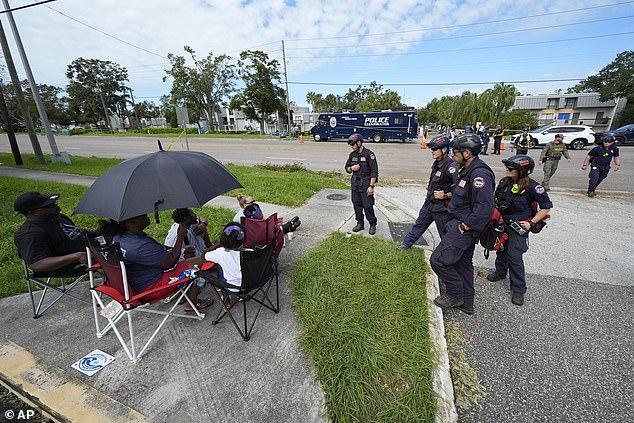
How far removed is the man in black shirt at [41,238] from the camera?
2.69 meters

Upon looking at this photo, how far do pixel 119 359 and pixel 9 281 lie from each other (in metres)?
2.53

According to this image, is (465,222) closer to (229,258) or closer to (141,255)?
(229,258)

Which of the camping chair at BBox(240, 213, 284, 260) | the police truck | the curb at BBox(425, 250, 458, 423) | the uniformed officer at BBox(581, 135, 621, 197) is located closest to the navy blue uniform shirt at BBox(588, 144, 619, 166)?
the uniformed officer at BBox(581, 135, 621, 197)

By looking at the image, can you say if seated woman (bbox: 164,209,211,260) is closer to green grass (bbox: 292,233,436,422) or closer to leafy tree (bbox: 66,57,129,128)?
green grass (bbox: 292,233,436,422)

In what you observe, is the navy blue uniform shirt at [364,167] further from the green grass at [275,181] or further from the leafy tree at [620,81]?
the leafy tree at [620,81]

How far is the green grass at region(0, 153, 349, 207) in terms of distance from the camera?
23.4 ft

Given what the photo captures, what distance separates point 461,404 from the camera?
81.7 inches

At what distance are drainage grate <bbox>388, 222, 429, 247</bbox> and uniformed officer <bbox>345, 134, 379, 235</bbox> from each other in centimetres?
39

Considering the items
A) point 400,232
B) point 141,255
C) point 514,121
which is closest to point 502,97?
point 514,121

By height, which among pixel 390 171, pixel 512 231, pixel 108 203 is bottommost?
pixel 390 171

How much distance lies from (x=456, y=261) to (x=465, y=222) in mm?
413

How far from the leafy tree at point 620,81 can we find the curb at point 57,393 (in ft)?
166

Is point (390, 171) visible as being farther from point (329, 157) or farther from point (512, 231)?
point (512, 231)

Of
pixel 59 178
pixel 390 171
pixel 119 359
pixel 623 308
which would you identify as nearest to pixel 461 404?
pixel 623 308
